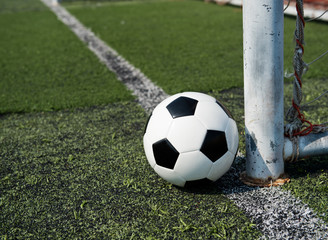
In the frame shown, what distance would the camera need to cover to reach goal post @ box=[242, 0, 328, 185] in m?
2.63

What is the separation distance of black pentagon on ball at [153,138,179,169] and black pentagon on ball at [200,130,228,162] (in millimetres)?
197

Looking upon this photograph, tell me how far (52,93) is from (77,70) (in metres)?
1.05

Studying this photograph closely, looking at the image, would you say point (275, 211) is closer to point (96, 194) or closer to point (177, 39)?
point (96, 194)

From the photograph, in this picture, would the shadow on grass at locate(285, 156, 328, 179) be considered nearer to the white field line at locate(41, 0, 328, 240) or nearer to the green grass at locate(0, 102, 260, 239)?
the white field line at locate(41, 0, 328, 240)

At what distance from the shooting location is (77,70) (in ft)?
20.2

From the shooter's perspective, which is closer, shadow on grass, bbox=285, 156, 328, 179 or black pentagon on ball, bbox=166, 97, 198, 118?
black pentagon on ball, bbox=166, 97, 198, 118

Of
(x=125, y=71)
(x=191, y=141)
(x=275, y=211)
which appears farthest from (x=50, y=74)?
(x=275, y=211)

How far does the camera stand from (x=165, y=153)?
108 inches

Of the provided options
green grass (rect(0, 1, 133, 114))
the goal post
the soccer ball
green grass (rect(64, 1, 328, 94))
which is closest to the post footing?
the goal post

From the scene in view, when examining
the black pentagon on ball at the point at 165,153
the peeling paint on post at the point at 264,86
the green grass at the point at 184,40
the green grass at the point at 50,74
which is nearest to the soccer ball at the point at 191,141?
the black pentagon on ball at the point at 165,153

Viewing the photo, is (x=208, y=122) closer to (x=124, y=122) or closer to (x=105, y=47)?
(x=124, y=122)

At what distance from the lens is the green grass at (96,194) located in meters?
2.52

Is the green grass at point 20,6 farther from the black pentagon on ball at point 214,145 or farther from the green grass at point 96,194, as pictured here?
the black pentagon on ball at point 214,145

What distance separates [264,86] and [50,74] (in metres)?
4.11
